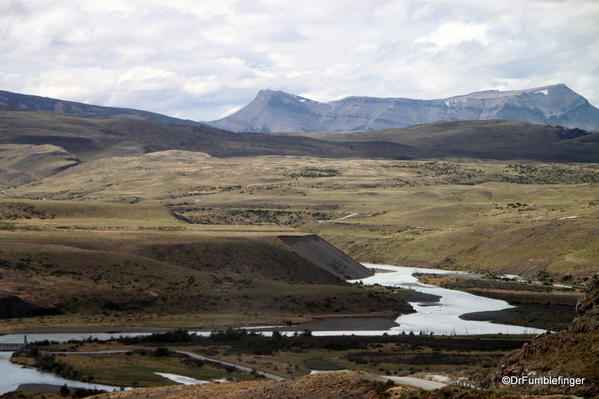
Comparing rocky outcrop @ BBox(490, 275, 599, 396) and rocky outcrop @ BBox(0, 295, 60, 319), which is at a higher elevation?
rocky outcrop @ BBox(490, 275, 599, 396)

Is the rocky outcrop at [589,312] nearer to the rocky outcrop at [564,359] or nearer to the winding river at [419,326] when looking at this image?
the rocky outcrop at [564,359]

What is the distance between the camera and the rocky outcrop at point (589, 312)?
101 feet

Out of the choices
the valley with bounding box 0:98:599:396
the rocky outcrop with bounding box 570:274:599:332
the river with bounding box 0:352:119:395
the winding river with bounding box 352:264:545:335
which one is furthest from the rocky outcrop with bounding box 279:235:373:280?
the rocky outcrop with bounding box 570:274:599:332

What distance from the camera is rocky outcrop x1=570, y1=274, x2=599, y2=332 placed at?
A: 101ft

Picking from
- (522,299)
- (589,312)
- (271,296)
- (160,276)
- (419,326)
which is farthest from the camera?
(522,299)

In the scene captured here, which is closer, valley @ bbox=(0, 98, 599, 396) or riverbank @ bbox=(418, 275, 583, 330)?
valley @ bbox=(0, 98, 599, 396)

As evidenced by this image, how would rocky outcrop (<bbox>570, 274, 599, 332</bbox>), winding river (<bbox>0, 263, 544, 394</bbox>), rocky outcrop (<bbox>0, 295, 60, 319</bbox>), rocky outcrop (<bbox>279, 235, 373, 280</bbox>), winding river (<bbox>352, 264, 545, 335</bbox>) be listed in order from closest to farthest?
rocky outcrop (<bbox>570, 274, 599, 332</bbox>) < winding river (<bbox>0, 263, 544, 394</bbox>) < rocky outcrop (<bbox>0, 295, 60, 319</bbox>) < winding river (<bbox>352, 264, 545, 335</bbox>) < rocky outcrop (<bbox>279, 235, 373, 280</bbox>)

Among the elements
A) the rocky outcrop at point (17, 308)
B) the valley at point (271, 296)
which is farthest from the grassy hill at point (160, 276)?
the rocky outcrop at point (17, 308)

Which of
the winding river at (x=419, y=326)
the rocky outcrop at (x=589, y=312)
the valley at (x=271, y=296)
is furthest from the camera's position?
the valley at (x=271, y=296)

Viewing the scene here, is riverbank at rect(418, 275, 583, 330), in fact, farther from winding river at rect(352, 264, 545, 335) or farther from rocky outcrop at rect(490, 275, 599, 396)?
rocky outcrop at rect(490, 275, 599, 396)

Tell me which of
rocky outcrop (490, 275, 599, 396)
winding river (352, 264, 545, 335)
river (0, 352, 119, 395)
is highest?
rocky outcrop (490, 275, 599, 396)

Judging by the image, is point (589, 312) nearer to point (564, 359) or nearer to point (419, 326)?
point (564, 359)

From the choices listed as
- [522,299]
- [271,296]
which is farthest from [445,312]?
[271,296]

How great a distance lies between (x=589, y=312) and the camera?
3175 cm
